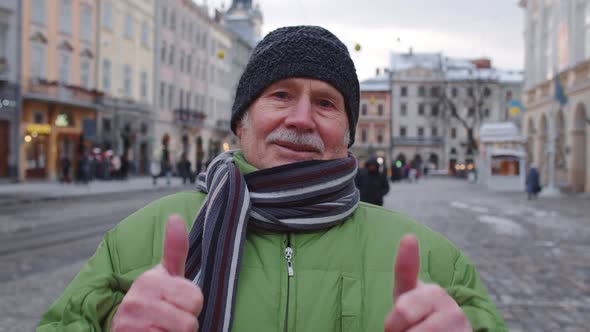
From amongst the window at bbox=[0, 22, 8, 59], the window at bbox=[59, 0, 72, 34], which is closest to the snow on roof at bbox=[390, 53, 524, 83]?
the window at bbox=[59, 0, 72, 34]

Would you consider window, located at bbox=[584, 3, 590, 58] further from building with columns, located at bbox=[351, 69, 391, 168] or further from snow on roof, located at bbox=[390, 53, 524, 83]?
building with columns, located at bbox=[351, 69, 391, 168]

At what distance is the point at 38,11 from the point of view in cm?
3127

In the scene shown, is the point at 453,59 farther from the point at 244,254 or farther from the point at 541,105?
the point at 244,254

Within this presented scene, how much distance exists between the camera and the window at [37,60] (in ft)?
101

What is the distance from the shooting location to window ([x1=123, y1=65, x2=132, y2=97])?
40.2 metres

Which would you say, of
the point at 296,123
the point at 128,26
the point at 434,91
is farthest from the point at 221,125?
the point at 296,123

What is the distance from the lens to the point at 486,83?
256 ft

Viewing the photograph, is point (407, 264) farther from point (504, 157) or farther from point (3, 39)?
point (504, 157)

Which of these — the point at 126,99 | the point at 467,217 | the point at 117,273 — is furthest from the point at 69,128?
the point at 117,273

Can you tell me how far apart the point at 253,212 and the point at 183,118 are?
49113mm

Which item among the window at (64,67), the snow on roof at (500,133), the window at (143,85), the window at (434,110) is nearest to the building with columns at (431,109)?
the window at (434,110)

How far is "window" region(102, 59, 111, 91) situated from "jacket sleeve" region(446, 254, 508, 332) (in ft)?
126

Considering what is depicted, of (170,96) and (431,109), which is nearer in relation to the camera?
(170,96)

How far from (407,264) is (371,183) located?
27.2 ft
